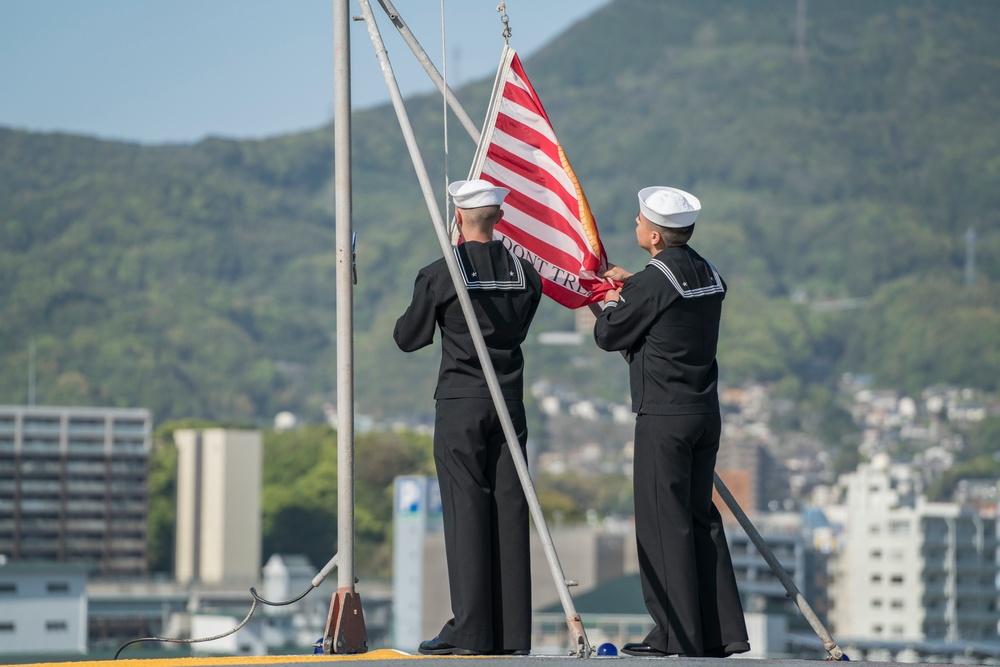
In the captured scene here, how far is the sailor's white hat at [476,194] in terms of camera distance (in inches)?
296

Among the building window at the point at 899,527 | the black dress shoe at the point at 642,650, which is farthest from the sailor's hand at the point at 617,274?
the building window at the point at 899,527

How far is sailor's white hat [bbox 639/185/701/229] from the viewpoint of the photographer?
7.48 m

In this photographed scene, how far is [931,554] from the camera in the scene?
10950 centimetres

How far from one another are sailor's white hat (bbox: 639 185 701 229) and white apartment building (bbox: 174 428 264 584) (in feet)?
410

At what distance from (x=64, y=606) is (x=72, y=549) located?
1918 inches

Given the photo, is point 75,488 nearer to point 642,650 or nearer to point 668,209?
point 642,650

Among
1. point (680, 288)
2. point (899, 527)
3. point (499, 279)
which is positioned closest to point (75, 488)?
point (899, 527)

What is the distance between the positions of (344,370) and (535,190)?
2.27 meters

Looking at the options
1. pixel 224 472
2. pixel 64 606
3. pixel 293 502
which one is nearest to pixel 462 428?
pixel 64 606

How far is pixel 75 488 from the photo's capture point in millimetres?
135000

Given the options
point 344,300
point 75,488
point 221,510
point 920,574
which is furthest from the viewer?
point 75,488

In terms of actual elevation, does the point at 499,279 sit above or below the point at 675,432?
above

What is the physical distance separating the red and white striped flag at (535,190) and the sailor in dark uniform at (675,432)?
57.1 inches

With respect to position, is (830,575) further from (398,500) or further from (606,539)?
(398,500)
